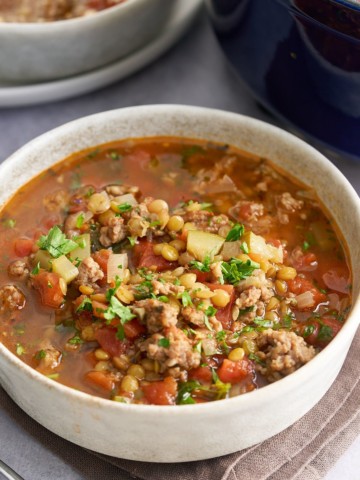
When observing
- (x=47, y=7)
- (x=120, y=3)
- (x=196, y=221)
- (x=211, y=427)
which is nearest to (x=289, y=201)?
(x=196, y=221)

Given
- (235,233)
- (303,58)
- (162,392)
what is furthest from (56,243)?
(303,58)

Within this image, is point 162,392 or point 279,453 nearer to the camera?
point 162,392

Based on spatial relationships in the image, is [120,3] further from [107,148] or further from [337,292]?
[337,292]

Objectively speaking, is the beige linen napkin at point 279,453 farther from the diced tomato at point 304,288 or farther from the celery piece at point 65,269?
the celery piece at point 65,269

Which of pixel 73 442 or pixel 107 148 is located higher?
pixel 107 148

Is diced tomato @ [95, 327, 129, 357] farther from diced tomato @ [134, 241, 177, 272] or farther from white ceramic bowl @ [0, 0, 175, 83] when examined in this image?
white ceramic bowl @ [0, 0, 175, 83]

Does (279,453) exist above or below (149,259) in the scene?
below

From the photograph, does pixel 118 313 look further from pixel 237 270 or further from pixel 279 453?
pixel 279 453

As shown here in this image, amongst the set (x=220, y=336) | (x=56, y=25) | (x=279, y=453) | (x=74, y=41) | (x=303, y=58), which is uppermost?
(x=303, y=58)
